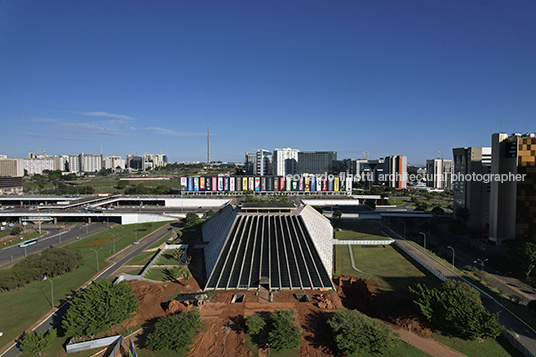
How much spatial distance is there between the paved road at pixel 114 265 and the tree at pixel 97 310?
483 centimetres

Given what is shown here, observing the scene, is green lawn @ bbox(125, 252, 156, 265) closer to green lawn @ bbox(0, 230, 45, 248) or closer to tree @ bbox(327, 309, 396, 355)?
green lawn @ bbox(0, 230, 45, 248)

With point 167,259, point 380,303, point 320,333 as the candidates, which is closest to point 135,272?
point 167,259

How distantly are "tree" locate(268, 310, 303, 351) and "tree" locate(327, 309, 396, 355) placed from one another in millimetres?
4057

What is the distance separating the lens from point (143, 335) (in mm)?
33500

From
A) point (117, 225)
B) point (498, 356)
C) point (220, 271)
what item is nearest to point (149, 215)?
point (117, 225)

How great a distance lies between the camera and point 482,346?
31469 mm

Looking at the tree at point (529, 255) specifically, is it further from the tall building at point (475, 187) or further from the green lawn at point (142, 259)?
the green lawn at point (142, 259)

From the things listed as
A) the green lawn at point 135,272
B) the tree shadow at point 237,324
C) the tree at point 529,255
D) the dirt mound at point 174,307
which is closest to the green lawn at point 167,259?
the green lawn at point 135,272

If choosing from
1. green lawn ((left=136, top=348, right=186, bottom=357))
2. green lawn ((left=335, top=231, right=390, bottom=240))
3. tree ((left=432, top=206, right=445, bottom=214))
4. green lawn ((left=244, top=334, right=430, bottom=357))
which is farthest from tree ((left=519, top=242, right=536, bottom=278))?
green lawn ((left=136, top=348, right=186, bottom=357))

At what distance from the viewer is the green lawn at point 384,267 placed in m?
47.7

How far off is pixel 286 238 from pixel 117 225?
6875 cm

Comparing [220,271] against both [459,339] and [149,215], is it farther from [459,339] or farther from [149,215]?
[149,215]

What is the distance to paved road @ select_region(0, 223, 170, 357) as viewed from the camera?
32.1 meters

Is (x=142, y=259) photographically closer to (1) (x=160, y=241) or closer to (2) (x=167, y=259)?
(2) (x=167, y=259)
